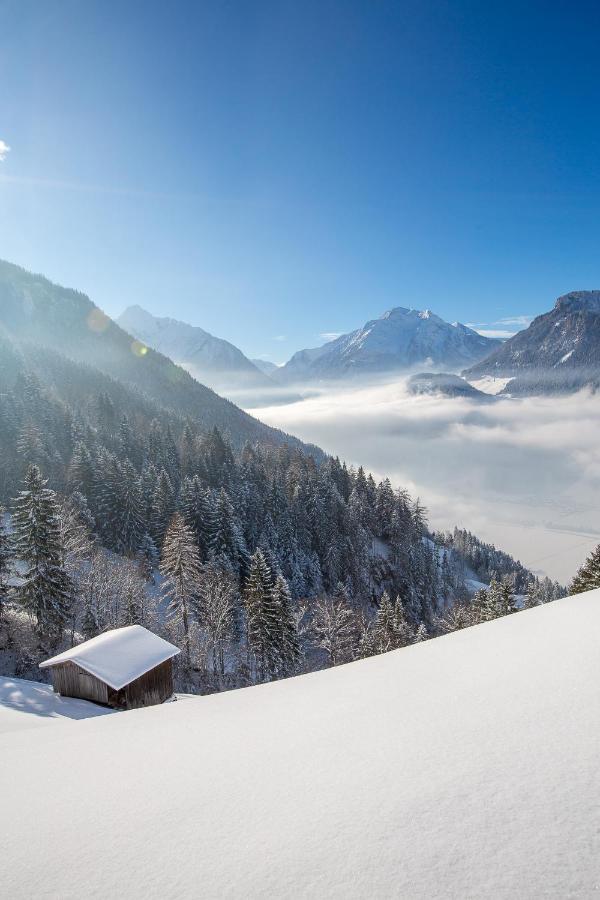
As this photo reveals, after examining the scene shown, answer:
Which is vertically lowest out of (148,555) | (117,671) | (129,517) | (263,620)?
(263,620)

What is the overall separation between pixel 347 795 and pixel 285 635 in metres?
35.0

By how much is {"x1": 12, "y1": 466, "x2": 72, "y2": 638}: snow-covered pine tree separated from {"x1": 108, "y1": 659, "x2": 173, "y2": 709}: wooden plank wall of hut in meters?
11.2

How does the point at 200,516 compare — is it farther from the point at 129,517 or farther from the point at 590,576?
the point at 590,576

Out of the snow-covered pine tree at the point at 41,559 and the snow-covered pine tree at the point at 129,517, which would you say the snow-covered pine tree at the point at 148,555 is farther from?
the snow-covered pine tree at the point at 41,559

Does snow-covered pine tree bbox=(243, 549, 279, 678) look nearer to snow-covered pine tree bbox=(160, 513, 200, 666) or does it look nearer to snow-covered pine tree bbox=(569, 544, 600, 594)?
snow-covered pine tree bbox=(160, 513, 200, 666)

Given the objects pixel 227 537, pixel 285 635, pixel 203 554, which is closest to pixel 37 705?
pixel 285 635

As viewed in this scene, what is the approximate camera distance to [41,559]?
95.6ft

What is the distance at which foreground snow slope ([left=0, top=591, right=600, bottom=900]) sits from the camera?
117 inches

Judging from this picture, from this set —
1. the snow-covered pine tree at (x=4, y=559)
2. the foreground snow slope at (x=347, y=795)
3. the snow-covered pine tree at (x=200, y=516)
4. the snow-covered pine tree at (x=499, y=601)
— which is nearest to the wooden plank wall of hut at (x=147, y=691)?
the snow-covered pine tree at (x=4, y=559)

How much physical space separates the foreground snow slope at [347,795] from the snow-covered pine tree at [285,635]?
98.2 ft

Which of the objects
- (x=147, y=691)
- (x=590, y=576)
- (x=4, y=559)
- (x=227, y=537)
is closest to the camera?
(x=147, y=691)

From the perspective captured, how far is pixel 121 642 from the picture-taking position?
22453mm

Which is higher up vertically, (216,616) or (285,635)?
(216,616)

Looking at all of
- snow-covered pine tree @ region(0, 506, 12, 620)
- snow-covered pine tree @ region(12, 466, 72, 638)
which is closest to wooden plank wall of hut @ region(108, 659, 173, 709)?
snow-covered pine tree @ region(12, 466, 72, 638)
